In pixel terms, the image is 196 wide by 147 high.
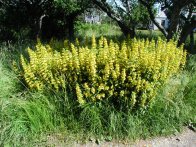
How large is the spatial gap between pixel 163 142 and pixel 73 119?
5.18ft

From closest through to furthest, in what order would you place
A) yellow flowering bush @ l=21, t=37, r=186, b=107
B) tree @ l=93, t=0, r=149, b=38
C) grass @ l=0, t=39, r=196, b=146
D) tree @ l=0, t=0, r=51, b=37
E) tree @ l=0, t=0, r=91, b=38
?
grass @ l=0, t=39, r=196, b=146
yellow flowering bush @ l=21, t=37, r=186, b=107
tree @ l=93, t=0, r=149, b=38
tree @ l=0, t=0, r=91, b=38
tree @ l=0, t=0, r=51, b=37

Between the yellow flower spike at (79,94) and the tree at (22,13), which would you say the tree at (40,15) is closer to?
the tree at (22,13)

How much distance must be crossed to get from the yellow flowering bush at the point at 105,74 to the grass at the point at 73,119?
0.66 feet

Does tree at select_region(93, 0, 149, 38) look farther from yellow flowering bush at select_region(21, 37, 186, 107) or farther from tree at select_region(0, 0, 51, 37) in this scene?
yellow flowering bush at select_region(21, 37, 186, 107)

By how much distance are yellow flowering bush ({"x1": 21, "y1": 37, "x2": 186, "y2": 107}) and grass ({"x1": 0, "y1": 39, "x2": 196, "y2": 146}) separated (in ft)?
0.66

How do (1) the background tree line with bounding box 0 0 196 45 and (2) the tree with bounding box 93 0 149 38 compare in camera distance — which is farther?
(1) the background tree line with bounding box 0 0 196 45

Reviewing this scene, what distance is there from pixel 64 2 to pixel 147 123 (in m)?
9.04

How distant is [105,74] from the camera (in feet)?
16.7

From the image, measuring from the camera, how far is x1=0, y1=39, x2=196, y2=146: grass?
16.2 feet

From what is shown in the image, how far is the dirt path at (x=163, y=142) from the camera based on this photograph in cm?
503

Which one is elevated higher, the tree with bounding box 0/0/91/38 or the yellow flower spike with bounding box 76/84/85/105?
the tree with bounding box 0/0/91/38

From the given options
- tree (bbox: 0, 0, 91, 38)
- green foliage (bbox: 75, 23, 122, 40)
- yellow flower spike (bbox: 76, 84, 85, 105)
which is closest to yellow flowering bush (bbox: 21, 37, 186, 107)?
yellow flower spike (bbox: 76, 84, 85, 105)

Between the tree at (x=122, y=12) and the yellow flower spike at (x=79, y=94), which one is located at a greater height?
the tree at (x=122, y=12)

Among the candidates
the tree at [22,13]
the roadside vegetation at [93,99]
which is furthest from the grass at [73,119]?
the tree at [22,13]
